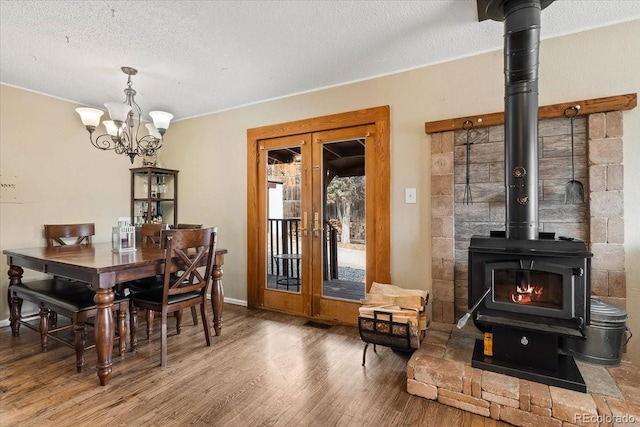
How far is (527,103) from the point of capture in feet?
6.20

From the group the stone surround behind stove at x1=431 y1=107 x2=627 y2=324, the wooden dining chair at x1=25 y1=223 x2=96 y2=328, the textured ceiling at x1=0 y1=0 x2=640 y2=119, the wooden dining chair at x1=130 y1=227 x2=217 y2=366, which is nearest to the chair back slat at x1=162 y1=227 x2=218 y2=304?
the wooden dining chair at x1=130 y1=227 x2=217 y2=366

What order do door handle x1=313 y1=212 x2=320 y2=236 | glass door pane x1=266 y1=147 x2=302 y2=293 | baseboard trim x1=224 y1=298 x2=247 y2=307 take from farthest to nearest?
1. baseboard trim x1=224 y1=298 x2=247 y2=307
2. glass door pane x1=266 y1=147 x2=302 y2=293
3. door handle x1=313 y1=212 x2=320 y2=236

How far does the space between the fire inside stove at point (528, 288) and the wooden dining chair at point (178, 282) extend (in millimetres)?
2144

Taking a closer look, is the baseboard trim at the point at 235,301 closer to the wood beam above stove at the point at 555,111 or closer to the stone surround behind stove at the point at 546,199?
the stone surround behind stove at the point at 546,199

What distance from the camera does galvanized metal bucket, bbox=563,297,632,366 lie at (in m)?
1.85

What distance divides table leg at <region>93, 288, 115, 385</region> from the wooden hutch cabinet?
2294 millimetres

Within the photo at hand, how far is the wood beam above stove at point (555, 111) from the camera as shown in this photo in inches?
83.0

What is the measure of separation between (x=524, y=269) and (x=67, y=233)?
4.21 meters

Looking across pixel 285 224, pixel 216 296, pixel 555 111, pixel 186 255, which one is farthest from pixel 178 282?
pixel 555 111

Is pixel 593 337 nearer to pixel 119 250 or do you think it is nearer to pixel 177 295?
pixel 177 295

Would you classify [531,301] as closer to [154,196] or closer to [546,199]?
[546,199]

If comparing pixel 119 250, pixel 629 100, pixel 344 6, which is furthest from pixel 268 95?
pixel 629 100

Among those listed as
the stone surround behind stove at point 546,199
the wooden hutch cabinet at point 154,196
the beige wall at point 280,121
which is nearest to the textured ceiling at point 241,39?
the beige wall at point 280,121

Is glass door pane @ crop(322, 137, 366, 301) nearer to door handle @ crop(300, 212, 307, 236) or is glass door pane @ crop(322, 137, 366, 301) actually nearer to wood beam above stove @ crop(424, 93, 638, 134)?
door handle @ crop(300, 212, 307, 236)
